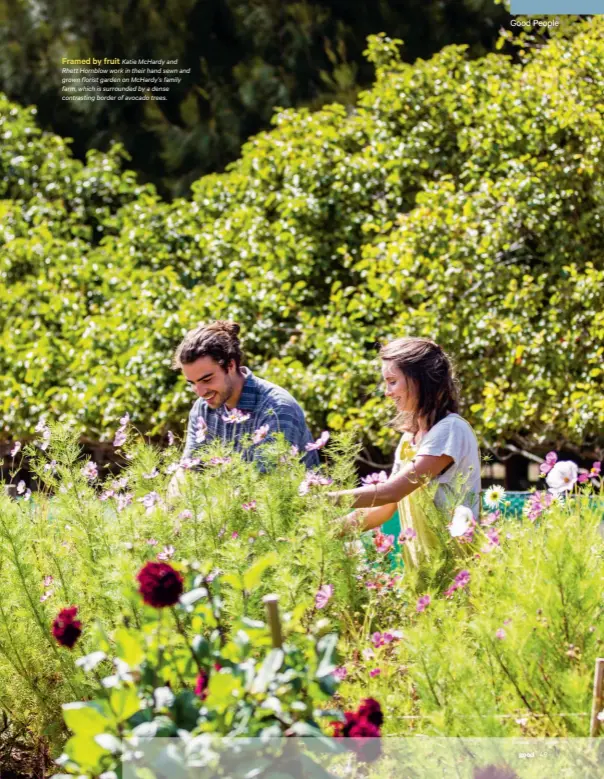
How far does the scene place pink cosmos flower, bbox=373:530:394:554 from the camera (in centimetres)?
249

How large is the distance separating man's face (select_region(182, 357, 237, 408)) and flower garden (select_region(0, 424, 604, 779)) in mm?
550

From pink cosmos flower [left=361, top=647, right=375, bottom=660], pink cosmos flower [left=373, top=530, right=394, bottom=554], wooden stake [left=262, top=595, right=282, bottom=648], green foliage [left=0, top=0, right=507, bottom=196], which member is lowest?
pink cosmos flower [left=373, top=530, right=394, bottom=554]

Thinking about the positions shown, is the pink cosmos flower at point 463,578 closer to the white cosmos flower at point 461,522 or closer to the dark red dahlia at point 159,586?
the white cosmos flower at point 461,522

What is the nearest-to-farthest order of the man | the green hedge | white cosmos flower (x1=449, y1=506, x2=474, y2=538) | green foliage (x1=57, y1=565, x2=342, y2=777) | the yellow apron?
green foliage (x1=57, y1=565, x2=342, y2=777) → white cosmos flower (x1=449, y1=506, x2=474, y2=538) → the yellow apron → the man → the green hedge

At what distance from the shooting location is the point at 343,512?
226cm

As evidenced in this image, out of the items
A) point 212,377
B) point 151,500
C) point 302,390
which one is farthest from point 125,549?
point 302,390

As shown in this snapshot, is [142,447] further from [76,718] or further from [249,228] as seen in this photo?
[249,228]

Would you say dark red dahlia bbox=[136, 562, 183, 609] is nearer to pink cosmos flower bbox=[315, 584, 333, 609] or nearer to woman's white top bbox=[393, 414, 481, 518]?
pink cosmos flower bbox=[315, 584, 333, 609]

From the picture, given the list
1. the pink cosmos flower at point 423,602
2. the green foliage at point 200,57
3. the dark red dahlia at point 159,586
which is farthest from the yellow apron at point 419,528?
the green foliage at point 200,57

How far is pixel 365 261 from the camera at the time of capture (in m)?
6.41

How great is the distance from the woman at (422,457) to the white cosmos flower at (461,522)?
0.19 metres

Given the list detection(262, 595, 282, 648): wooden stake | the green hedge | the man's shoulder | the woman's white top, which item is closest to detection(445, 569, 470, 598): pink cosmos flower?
the woman's white top

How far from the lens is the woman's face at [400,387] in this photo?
2818mm

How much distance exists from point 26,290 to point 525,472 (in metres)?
4.07
